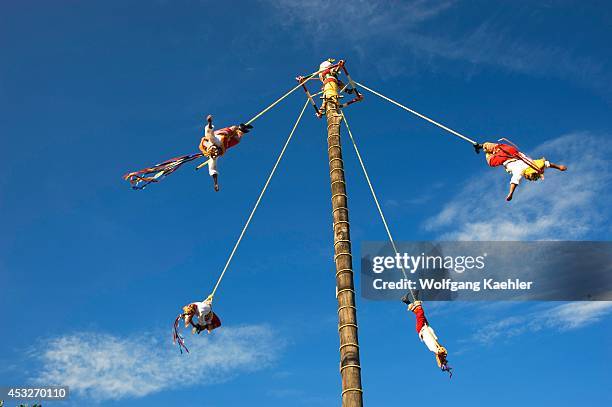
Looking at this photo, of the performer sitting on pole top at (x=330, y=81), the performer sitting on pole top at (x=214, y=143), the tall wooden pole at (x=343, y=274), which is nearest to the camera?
the tall wooden pole at (x=343, y=274)

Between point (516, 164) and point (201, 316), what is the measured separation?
305 inches

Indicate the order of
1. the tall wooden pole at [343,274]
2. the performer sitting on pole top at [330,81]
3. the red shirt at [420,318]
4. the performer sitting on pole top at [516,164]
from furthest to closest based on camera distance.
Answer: the performer sitting on pole top at [330,81], the red shirt at [420,318], the performer sitting on pole top at [516,164], the tall wooden pole at [343,274]

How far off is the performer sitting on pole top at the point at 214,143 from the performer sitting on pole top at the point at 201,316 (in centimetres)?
270

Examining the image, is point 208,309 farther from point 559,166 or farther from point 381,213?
A: point 559,166

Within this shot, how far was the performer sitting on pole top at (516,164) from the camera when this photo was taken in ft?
45.5

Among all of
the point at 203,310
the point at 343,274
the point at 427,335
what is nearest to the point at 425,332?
the point at 427,335

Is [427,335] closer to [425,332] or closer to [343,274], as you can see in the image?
[425,332]

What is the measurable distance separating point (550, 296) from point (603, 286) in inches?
67.3

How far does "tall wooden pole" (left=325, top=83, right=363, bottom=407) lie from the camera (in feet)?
40.9

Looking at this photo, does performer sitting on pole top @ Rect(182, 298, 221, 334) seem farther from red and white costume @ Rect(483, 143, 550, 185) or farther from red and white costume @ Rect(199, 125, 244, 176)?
red and white costume @ Rect(483, 143, 550, 185)

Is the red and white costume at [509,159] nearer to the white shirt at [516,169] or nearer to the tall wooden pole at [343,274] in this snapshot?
the white shirt at [516,169]

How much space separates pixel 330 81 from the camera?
16.4m

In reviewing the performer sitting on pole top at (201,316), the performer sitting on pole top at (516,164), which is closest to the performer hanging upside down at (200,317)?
the performer sitting on pole top at (201,316)

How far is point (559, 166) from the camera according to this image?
13594 mm
